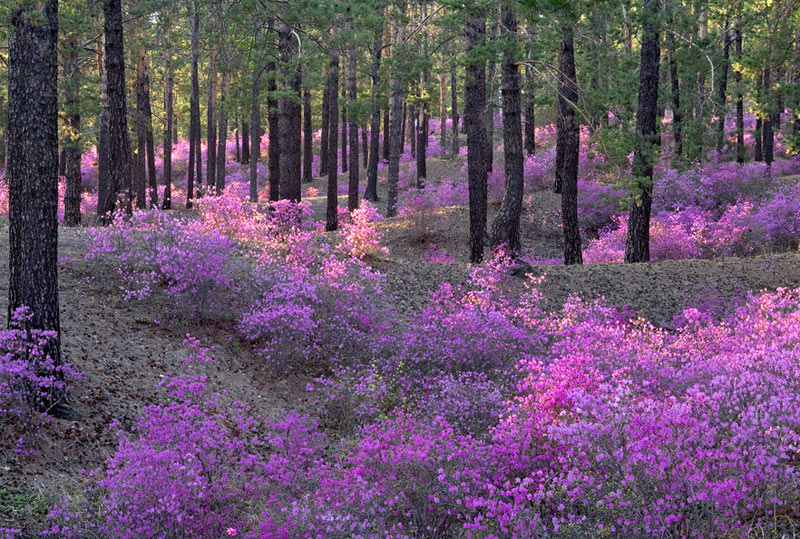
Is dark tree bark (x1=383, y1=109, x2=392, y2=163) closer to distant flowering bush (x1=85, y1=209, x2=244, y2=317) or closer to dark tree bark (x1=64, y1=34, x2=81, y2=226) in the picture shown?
dark tree bark (x1=64, y1=34, x2=81, y2=226)

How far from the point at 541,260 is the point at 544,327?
8751 millimetres

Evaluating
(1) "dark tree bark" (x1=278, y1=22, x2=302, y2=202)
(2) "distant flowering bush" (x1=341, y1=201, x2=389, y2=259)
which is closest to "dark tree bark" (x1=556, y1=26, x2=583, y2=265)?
(2) "distant flowering bush" (x1=341, y1=201, x2=389, y2=259)

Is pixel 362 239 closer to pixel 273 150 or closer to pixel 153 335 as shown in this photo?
pixel 273 150

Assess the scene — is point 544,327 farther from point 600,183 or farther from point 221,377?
point 600,183

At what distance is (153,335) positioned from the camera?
9.37 metres

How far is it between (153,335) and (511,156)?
903 cm

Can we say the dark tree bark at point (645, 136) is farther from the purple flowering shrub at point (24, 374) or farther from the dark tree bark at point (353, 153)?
the purple flowering shrub at point (24, 374)

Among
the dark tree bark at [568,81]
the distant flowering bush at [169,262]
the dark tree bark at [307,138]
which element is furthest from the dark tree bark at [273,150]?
the dark tree bark at [307,138]

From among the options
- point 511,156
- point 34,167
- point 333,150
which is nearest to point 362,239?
point 511,156

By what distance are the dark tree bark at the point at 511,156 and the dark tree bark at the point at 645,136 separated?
257 cm

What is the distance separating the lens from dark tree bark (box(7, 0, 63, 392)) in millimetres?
6527

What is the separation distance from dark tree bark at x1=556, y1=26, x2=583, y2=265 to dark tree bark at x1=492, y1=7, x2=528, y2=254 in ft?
3.66

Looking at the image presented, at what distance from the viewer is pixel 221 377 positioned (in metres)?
8.84

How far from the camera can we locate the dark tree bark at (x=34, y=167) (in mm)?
6527
